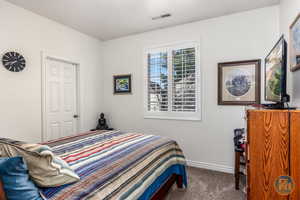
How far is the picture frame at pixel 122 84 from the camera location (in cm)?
387

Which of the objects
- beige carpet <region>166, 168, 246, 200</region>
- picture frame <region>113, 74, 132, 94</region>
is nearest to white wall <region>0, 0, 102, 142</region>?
picture frame <region>113, 74, 132, 94</region>

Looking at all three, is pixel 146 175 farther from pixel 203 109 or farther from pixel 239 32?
pixel 239 32

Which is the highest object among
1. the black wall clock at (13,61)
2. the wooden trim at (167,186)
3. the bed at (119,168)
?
the black wall clock at (13,61)

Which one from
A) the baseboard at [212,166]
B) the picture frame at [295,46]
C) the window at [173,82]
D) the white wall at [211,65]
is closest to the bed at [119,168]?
the baseboard at [212,166]

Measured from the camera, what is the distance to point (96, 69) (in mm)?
4078

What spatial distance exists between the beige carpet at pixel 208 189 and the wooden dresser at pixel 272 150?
120cm

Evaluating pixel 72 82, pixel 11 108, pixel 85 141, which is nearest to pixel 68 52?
pixel 72 82

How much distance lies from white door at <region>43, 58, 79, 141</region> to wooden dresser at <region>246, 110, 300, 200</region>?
3.18m

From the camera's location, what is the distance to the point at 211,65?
3.09 meters

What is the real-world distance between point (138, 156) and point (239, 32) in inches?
105

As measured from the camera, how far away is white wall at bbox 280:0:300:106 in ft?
5.86

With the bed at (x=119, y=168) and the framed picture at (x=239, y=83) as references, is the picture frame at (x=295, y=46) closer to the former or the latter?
the framed picture at (x=239, y=83)

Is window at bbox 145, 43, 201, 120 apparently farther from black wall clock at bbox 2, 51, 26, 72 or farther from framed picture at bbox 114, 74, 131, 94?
black wall clock at bbox 2, 51, 26, 72

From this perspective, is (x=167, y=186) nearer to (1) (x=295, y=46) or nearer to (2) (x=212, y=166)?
(2) (x=212, y=166)
